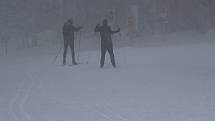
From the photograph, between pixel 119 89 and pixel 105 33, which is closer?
pixel 119 89

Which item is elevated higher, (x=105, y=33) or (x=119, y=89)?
(x=105, y=33)

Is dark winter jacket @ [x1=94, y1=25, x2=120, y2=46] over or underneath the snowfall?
over

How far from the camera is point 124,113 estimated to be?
11.9 m

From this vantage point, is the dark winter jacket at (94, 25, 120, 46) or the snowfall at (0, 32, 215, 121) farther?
the dark winter jacket at (94, 25, 120, 46)

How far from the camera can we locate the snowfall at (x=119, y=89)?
470 inches

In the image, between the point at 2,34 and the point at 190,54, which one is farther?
the point at 2,34

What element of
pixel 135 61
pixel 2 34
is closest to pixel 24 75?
pixel 135 61

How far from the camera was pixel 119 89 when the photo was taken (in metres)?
15.8

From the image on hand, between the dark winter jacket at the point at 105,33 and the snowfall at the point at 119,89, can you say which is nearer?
the snowfall at the point at 119,89

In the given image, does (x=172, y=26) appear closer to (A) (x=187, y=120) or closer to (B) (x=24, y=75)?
(B) (x=24, y=75)

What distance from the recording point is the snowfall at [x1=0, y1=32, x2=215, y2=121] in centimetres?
1194

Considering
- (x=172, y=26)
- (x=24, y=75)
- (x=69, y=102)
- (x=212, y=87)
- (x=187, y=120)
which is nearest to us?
(x=187, y=120)

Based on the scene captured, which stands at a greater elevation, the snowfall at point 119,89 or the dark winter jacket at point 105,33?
the dark winter jacket at point 105,33

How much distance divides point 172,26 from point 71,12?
30.9ft
